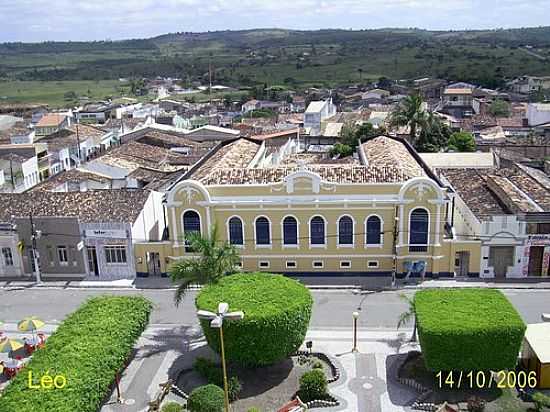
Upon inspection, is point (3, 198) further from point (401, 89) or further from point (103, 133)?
point (401, 89)

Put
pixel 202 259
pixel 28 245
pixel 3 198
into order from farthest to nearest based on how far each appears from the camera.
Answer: pixel 3 198 < pixel 28 245 < pixel 202 259

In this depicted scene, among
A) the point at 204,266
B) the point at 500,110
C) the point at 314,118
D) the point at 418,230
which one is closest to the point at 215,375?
the point at 204,266

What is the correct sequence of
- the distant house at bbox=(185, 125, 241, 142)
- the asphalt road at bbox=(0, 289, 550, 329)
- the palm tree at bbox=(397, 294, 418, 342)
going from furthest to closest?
the distant house at bbox=(185, 125, 241, 142) < the asphalt road at bbox=(0, 289, 550, 329) < the palm tree at bbox=(397, 294, 418, 342)

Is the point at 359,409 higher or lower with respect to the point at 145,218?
lower

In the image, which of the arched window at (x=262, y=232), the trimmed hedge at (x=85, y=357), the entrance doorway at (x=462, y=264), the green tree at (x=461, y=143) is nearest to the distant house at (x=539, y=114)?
the green tree at (x=461, y=143)

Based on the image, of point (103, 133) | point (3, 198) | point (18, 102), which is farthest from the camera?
point (18, 102)

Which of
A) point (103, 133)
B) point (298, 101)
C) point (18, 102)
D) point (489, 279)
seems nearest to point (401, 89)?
point (298, 101)

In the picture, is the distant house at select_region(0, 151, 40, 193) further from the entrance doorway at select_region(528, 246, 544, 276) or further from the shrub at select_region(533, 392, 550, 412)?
the shrub at select_region(533, 392, 550, 412)

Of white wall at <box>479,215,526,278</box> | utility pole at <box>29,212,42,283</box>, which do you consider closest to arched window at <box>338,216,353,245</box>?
white wall at <box>479,215,526,278</box>
